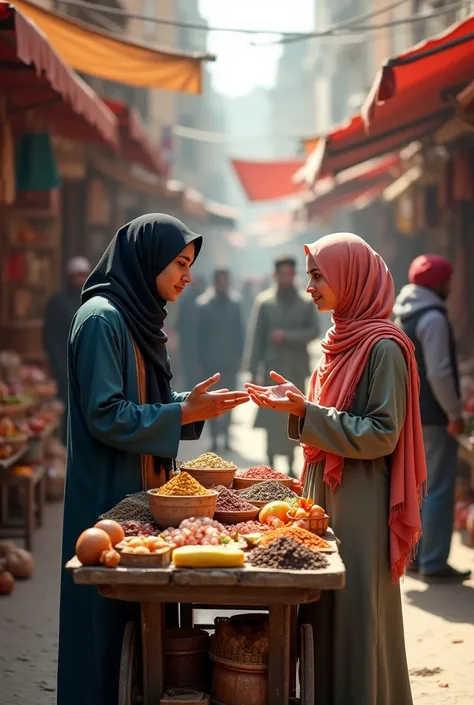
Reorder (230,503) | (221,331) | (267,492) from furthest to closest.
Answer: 1. (221,331)
2. (267,492)
3. (230,503)

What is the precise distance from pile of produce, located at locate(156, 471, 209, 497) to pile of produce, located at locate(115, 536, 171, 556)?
0.95 ft

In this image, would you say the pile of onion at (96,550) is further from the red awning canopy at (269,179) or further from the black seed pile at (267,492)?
the red awning canopy at (269,179)

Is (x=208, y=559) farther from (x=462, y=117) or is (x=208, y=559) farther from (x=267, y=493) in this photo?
(x=462, y=117)

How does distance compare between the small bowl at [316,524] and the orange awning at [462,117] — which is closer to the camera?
the small bowl at [316,524]

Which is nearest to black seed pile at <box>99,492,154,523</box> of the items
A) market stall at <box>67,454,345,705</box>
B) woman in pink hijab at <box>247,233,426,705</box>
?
market stall at <box>67,454,345,705</box>

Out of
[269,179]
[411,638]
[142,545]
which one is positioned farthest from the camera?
[269,179]

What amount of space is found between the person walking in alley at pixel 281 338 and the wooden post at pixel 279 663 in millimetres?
7278

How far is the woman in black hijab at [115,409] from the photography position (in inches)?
160

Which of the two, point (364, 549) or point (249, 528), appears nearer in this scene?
point (249, 528)

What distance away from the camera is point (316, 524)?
3996 mm

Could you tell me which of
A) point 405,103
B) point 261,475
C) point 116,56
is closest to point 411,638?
point 261,475

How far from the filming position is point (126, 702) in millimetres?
3775

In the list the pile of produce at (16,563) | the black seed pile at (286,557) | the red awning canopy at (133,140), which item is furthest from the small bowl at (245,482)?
the red awning canopy at (133,140)

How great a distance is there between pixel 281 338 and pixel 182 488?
728 cm
